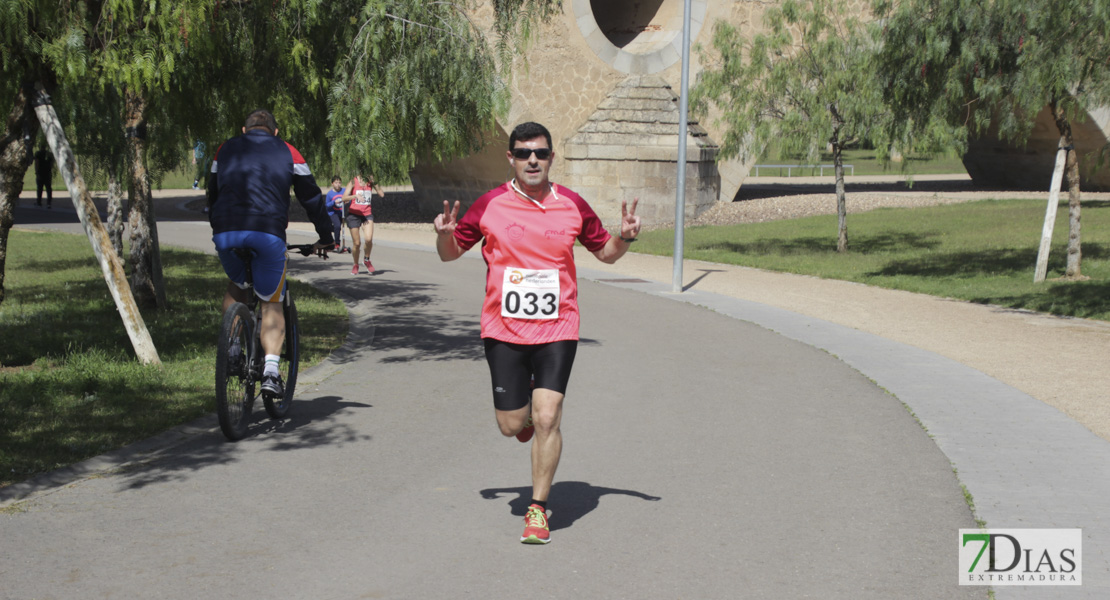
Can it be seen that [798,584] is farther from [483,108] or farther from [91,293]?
[91,293]

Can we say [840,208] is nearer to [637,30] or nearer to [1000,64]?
[1000,64]

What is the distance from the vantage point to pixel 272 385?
6.85m

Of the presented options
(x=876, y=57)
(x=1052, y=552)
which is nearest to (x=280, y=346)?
(x=1052, y=552)

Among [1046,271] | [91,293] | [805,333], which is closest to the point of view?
[805,333]

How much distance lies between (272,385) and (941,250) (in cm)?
1796

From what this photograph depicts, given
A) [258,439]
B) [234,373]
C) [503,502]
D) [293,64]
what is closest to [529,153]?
[503,502]

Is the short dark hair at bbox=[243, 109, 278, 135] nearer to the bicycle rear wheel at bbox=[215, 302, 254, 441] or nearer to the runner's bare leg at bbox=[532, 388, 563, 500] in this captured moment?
the bicycle rear wheel at bbox=[215, 302, 254, 441]

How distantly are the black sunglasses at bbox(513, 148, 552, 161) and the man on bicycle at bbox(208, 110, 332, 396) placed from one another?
216 cm

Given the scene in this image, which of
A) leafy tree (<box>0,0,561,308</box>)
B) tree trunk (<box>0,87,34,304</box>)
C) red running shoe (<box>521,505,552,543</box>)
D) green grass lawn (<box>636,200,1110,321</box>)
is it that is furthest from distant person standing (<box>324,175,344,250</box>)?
red running shoe (<box>521,505,552,543</box>)

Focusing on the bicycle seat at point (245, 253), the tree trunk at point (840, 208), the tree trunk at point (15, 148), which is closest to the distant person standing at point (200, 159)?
the tree trunk at point (15, 148)

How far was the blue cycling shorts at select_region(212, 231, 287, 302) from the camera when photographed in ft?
22.3

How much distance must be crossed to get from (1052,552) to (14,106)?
27.6 feet

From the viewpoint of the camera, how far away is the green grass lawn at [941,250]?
15.9 metres

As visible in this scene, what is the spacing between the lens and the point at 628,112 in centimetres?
2988
